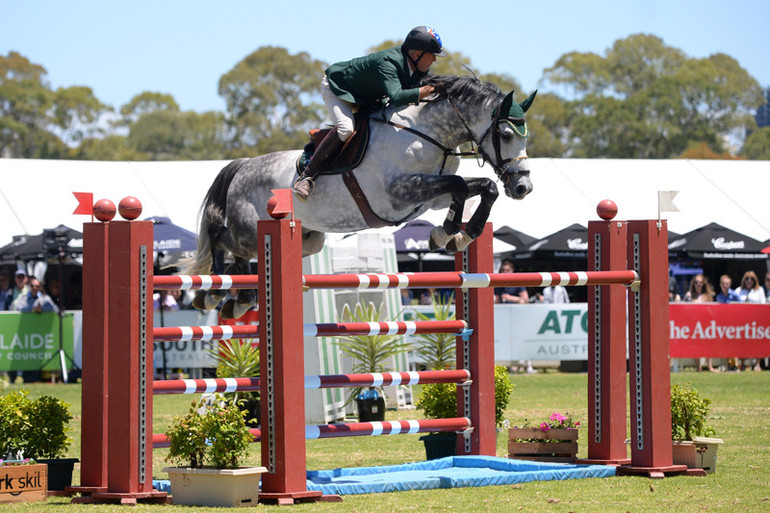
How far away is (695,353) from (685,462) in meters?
10.7

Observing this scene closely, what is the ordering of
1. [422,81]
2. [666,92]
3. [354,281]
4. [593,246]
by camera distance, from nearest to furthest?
[354,281]
[422,81]
[593,246]
[666,92]

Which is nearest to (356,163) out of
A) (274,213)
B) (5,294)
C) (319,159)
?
(319,159)

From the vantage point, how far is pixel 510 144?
6570 millimetres

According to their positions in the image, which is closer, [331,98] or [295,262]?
[295,262]

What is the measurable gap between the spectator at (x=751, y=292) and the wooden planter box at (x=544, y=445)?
11.6 meters

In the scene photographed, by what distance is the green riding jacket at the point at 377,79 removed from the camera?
6598 mm

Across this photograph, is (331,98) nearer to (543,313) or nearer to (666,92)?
(543,313)

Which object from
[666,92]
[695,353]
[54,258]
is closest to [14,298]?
[54,258]

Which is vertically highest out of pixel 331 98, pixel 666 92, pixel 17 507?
pixel 666 92

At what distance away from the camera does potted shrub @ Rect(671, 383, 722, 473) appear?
23.1ft

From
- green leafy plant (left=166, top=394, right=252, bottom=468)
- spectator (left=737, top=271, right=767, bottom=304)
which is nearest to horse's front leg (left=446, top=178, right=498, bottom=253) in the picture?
green leafy plant (left=166, top=394, right=252, bottom=468)

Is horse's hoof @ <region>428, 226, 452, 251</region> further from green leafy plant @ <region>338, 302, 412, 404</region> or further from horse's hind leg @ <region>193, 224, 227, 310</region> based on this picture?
green leafy plant @ <region>338, 302, 412, 404</region>

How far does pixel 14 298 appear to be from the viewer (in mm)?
17250

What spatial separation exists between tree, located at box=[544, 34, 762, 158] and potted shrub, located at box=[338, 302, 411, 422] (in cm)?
5169
